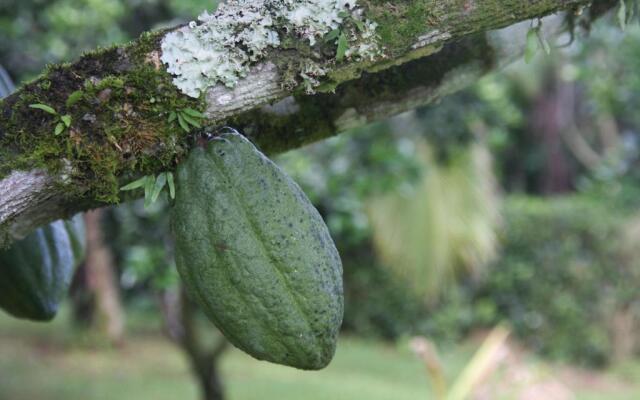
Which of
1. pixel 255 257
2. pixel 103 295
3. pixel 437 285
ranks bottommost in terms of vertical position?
Answer: pixel 255 257

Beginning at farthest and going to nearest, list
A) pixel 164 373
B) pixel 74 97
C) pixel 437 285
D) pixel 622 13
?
1. pixel 437 285
2. pixel 164 373
3. pixel 622 13
4. pixel 74 97

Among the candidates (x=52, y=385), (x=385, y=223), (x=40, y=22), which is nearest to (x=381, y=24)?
(x=40, y=22)

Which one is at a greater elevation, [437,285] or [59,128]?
[437,285]

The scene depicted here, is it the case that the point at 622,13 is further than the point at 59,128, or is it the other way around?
the point at 622,13

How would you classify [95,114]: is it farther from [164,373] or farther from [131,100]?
[164,373]

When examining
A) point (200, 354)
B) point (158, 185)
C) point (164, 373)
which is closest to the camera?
point (158, 185)

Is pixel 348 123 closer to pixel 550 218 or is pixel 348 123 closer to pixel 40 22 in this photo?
pixel 40 22

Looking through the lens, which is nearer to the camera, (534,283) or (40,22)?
(40,22)

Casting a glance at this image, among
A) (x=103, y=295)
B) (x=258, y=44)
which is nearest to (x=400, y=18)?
(x=258, y=44)
